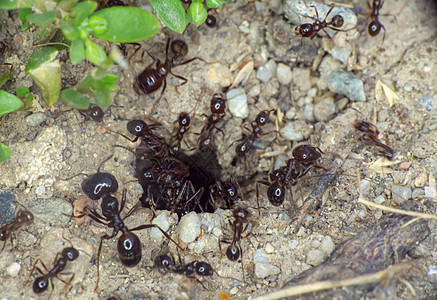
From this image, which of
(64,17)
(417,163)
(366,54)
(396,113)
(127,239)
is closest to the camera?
(64,17)

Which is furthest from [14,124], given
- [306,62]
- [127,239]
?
[306,62]

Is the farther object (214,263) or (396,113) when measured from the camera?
(396,113)

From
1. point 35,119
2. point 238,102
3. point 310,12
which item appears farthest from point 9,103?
point 310,12

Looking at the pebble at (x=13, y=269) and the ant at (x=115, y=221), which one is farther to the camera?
the ant at (x=115, y=221)

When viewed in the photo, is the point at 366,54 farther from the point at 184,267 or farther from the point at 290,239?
the point at 184,267

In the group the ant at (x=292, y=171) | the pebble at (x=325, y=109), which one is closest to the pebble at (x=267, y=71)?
the pebble at (x=325, y=109)

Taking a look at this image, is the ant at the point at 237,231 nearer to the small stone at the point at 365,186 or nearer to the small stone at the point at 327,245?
the small stone at the point at 327,245

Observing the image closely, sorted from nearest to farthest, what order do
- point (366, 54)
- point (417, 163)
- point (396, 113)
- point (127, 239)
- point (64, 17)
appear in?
1. point (64, 17)
2. point (127, 239)
3. point (417, 163)
4. point (396, 113)
5. point (366, 54)

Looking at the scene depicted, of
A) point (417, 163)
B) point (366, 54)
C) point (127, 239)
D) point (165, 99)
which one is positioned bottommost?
point (127, 239)
